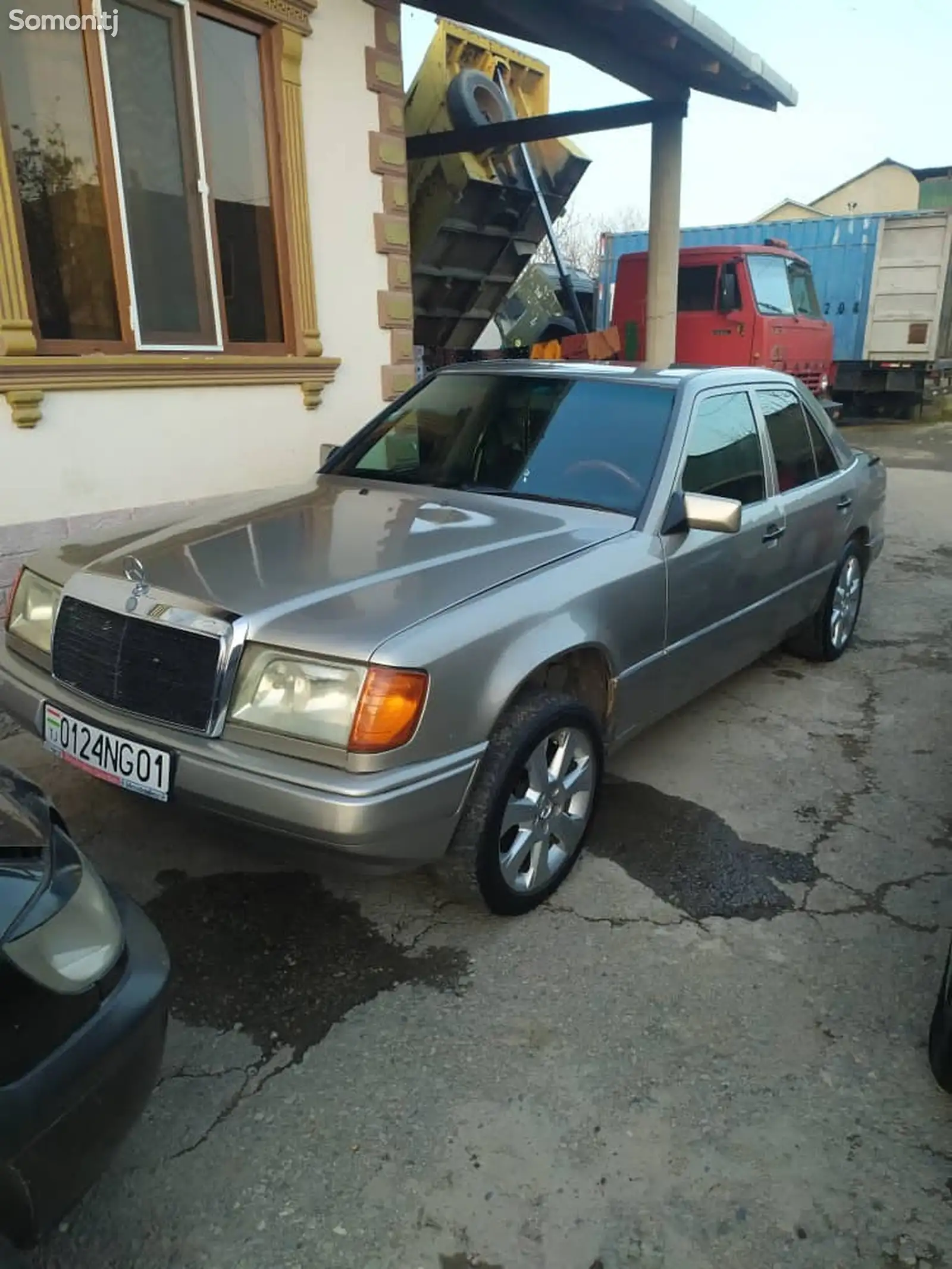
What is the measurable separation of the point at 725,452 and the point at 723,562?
19.9 inches

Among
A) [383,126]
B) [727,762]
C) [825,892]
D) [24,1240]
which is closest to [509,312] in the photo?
[383,126]

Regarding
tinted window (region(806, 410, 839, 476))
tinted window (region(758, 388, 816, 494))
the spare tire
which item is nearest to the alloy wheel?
tinted window (region(806, 410, 839, 476))

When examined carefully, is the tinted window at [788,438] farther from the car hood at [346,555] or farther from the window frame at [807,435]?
the car hood at [346,555]

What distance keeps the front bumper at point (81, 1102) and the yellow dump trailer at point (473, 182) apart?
26.2 ft

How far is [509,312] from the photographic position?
12672mm

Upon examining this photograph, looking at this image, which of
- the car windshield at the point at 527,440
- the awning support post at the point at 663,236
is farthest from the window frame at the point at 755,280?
the car windshield at the point at 527,440

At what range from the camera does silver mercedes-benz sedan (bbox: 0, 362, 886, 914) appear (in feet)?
7.30

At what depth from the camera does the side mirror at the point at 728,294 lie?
37.2ft

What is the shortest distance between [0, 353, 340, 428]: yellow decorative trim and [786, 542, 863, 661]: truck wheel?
3.38 m

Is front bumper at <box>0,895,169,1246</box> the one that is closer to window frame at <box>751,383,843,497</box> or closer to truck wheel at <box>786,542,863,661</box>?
window frame at <box>751,383,843,497</box>

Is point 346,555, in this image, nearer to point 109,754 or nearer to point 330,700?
point 330,700

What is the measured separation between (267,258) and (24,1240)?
5.39 meters

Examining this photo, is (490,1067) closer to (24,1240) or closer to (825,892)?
(24,1240)

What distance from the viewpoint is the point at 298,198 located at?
550 centimetres
